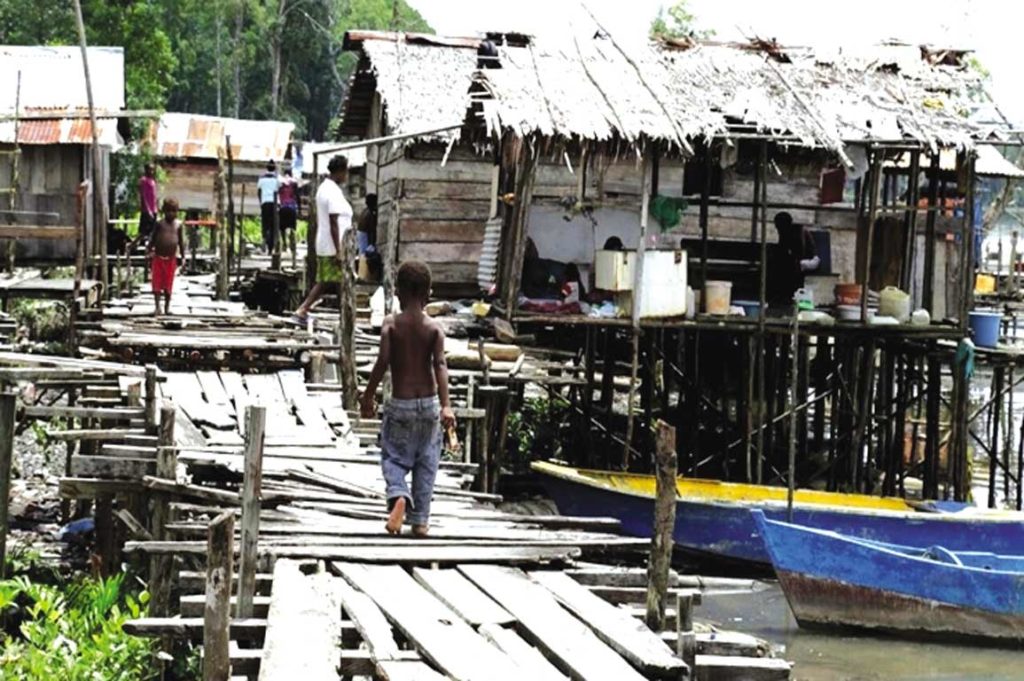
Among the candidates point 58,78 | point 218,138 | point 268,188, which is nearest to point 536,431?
A: point 268,188

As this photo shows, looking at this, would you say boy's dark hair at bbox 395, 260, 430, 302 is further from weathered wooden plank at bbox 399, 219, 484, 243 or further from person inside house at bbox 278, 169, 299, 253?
person inside house at bbox 278, 169, 299, 253

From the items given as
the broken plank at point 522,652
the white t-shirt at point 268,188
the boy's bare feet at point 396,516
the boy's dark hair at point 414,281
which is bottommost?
the broken plank at point 522,652

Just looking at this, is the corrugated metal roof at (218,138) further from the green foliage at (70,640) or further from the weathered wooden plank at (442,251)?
the green foliage at (70,640)

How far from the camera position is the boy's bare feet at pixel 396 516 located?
8.78m

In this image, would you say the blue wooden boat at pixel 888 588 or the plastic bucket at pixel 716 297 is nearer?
the blue wooden boat at pixel 888 588

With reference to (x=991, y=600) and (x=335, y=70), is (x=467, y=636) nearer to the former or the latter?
(x=991, y=600)

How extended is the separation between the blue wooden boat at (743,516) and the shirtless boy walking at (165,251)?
4253 mm

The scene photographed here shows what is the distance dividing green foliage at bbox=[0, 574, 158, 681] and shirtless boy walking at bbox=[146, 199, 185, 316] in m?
6.65

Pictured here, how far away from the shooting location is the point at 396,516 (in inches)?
346

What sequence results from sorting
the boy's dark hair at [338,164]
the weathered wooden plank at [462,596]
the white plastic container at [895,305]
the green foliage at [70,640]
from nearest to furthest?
1. the weathered wooden plank at [462,596]
2. the green foliage at [70,640]
3. the boy's dark hair at [338,164]
4. the white plastic container at [895,305]

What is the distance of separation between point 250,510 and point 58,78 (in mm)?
20272

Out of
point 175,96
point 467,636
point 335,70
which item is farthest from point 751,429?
point 175,96

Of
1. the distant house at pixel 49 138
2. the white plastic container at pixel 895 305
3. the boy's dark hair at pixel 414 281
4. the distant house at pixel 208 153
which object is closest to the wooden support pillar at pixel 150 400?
the boy's dark hair at pixel 414 281

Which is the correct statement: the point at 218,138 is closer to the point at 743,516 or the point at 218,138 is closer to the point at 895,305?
the point at 895,305
